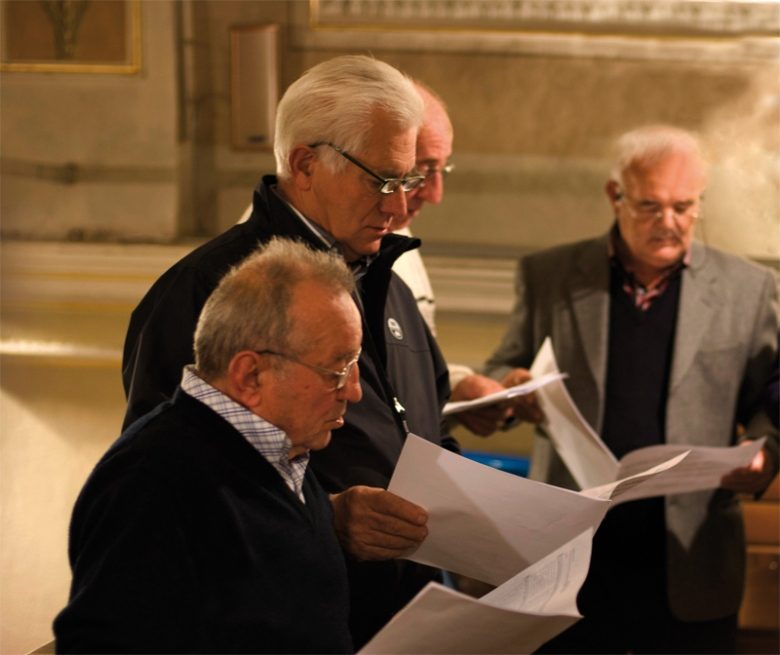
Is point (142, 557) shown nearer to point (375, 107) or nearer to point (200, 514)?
point (200, 514)

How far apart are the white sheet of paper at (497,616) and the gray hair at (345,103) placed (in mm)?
759

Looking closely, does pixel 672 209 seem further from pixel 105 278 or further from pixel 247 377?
pixel 105 278

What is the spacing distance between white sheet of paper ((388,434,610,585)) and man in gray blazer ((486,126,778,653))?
3.54ft

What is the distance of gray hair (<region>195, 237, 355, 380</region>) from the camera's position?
141cm

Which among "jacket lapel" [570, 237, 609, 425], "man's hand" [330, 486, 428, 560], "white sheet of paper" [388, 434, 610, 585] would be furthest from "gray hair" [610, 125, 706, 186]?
"man's hand" [330, 486, 428, 560]

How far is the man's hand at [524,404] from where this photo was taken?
8.30ft

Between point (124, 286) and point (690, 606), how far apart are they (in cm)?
238

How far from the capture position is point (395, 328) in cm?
201

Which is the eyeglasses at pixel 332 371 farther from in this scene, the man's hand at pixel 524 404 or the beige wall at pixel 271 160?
the beige wall at pixel 271 160

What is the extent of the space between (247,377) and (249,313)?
83 mm

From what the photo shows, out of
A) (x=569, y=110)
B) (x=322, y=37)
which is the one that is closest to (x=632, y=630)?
(x=569, y=110)

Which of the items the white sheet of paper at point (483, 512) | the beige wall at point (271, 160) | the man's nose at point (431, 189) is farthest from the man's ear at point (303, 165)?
the beige wall at point (271, 160)

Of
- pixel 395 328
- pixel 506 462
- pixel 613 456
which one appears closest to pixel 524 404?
pixel 613 456

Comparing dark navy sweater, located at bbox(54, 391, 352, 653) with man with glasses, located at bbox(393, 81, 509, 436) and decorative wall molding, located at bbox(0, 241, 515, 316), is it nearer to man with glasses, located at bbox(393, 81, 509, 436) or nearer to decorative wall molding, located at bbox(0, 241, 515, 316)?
man with glasses, located at bbox(393, 81, 509, 436)
